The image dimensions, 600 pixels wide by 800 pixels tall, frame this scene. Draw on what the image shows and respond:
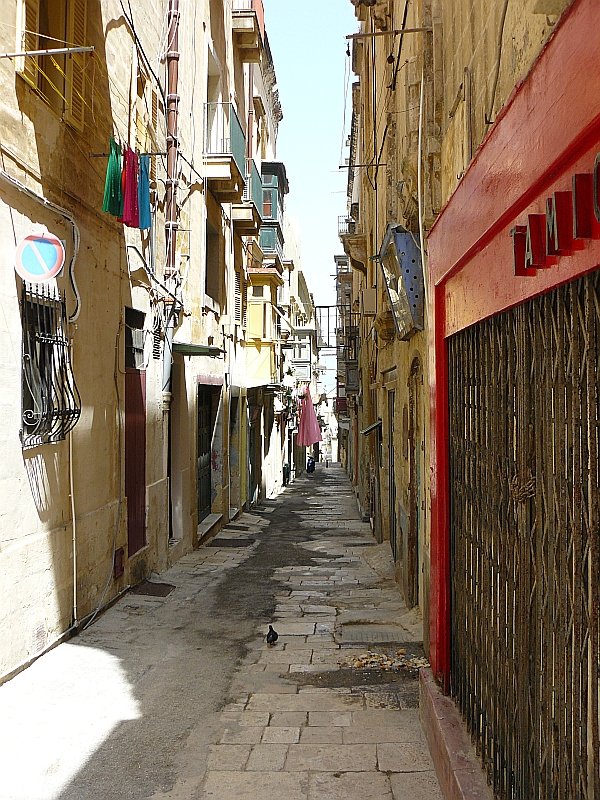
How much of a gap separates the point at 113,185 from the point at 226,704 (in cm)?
555

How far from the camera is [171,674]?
6941mm

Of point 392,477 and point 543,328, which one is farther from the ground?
point 543,328

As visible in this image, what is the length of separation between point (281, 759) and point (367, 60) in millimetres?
16360

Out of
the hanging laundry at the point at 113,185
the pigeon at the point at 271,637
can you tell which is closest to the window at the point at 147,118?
the hanging laundry at the point at 113,185

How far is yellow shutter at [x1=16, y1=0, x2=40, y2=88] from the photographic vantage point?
6.55 metres

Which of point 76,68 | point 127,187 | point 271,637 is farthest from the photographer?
point 127,187

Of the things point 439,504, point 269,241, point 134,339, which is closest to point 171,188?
point 134,339

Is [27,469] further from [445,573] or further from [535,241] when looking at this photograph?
[535,241]

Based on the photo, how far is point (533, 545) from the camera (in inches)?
131

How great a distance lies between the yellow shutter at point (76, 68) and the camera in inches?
308

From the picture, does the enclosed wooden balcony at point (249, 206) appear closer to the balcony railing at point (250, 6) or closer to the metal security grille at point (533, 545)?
the balcony railing at point (250, 6)

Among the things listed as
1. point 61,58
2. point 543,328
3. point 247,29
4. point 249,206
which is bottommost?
point 543,328

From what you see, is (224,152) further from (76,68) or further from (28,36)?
(28,36)

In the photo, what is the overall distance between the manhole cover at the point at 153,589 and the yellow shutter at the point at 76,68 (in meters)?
5.58
